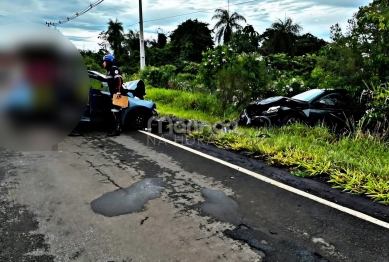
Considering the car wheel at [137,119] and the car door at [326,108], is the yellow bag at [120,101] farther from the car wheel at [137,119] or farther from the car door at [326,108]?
the car door at [326,108]

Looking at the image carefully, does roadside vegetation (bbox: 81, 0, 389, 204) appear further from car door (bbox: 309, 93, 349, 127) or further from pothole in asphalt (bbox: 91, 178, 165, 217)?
pothole in asphalt (bbox: 91, 178, 165, 217)

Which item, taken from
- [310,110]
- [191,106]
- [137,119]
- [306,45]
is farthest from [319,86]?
[306,45]

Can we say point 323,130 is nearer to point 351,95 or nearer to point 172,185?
point 351,95

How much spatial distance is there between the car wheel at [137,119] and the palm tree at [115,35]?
3785cm

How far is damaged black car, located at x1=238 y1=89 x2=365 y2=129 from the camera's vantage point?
28.3 ft

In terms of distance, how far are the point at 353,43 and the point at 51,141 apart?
8.36 meters

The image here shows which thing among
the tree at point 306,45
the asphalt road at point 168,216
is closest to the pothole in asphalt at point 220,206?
the asphalt road at point 168,216

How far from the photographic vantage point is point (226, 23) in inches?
1608

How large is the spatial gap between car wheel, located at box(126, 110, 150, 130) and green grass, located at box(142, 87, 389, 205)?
5.23 ft

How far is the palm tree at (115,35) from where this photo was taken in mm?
44125

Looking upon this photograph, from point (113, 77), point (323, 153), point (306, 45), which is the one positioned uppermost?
point (306, 45)

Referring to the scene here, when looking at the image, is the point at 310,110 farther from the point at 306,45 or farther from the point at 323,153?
the point at 306,45

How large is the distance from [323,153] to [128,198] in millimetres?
3553

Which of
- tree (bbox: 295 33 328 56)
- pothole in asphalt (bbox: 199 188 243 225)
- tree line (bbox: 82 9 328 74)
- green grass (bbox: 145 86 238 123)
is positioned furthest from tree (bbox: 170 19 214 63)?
pothole in asphalt (bbox: 199 188 243 225)
